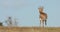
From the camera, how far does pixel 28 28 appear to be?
28.6m

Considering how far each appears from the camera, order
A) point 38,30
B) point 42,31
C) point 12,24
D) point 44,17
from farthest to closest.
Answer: point 12,24 < point 38,30 < point 42,31 < point 44,17

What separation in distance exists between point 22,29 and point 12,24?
9.02 ft

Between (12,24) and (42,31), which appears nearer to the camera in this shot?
(42,31)

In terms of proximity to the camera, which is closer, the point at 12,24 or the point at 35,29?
the point at 35,29

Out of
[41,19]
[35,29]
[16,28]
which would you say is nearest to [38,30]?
[35,29]

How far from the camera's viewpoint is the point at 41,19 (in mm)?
22328

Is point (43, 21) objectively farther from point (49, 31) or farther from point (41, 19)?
point (49, 31)

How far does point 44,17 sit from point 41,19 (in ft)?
1.03

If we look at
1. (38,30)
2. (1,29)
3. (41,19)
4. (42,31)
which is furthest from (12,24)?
(41,19)

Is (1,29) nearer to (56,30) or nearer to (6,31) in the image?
(6,31)

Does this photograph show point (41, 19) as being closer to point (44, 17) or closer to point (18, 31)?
point (44, 17)

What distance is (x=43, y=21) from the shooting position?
2228cm

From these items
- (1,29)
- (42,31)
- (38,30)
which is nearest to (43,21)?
(42,31)

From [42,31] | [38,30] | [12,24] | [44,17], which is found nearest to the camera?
[44,17]
